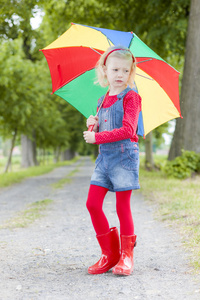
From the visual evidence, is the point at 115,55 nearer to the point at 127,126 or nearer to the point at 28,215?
the point at 127,126

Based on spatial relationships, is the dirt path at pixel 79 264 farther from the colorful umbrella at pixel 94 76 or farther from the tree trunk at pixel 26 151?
the tree trunk at pixel 26 151

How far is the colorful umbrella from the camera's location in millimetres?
3514

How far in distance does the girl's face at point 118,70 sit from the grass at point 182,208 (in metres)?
1.66

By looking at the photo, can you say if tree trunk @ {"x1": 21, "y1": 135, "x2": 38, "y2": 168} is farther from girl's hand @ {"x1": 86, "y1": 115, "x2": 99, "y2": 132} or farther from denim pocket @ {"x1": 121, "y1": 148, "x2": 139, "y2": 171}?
denim pocket @ {"x1": 121, "y1": 148, "x2": 139, "y2": 171}

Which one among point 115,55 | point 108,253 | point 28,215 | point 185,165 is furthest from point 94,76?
point 185,165

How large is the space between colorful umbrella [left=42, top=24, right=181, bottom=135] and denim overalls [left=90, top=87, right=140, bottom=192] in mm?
547

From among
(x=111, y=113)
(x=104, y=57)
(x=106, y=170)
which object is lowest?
(x=106, y=170)

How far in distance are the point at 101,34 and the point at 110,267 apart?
2.18 m

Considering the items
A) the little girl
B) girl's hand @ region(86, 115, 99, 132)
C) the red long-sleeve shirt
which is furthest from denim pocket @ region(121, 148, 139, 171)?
girl's hand @ region(86, 115, 99, 132)

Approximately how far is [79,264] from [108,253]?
0.39m

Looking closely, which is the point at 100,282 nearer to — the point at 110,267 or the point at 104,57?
the point at 110,267

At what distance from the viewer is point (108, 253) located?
3096mm

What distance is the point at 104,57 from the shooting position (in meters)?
3.06

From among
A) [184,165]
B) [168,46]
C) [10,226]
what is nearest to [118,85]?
[10,226]
